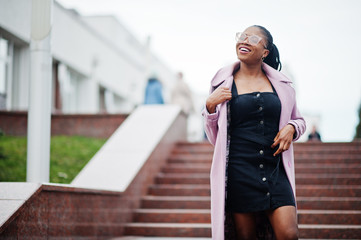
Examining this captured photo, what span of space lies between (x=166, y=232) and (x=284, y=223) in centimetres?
388

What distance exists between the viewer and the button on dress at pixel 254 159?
138 inches

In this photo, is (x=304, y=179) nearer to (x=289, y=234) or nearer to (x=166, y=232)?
(x=166, y=232)

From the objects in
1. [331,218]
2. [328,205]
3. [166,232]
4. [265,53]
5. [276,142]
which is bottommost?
[166,232]

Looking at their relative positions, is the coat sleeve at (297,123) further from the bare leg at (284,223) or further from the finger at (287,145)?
the bare leg at (284,223)

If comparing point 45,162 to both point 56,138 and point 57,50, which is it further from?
point 57,50

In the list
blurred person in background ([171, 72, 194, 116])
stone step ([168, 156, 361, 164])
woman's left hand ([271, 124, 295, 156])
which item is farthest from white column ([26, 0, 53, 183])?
blurred person in background ([171, 72, 194, 116])

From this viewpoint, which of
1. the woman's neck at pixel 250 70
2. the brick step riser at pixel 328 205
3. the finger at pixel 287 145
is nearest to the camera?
the finger at pixel 287 145

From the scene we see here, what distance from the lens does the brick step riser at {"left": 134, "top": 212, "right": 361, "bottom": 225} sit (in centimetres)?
703

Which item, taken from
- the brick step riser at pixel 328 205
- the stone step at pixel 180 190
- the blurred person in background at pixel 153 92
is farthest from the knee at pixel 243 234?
the blurred person in background at pixel 153 92

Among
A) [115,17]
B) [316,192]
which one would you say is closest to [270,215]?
[316,192]

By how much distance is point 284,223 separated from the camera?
3381 millimetres

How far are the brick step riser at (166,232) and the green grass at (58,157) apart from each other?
2.04 metres

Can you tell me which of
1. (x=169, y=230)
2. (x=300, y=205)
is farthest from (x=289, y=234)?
(x=300, y=205)

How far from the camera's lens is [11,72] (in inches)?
710
